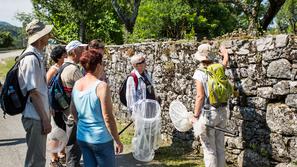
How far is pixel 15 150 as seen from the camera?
793cm

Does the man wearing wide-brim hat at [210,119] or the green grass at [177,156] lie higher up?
the man wearing wide-brim hat at [210,119]

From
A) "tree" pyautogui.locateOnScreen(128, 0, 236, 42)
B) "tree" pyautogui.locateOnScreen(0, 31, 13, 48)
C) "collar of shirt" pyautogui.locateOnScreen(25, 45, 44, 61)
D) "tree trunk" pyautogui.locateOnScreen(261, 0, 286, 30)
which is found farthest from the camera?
"tree" pyautogui.locateOnScreen(0, 31, 13, 48)

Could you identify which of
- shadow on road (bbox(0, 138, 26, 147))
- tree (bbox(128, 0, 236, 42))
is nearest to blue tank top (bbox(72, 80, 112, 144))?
shadow on road (bbox(0, 138, 26, 147))

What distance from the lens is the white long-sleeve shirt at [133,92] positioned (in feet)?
21.8

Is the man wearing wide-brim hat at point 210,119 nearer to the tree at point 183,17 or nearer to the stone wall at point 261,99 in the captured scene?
the stone wall at point 261,99

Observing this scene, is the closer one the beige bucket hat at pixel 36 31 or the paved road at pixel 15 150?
the beige bucket hat at pixel 36 31

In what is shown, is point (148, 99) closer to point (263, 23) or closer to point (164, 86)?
point (164, 86)

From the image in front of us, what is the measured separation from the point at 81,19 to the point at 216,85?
16659mm

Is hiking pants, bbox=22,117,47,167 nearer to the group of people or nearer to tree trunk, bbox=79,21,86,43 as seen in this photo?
the group of people

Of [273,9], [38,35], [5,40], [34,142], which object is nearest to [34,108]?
[34,142]

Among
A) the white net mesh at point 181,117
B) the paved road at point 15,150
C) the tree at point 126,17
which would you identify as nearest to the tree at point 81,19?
the tree at point 126,17

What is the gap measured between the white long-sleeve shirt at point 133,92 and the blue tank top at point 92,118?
2.31 m

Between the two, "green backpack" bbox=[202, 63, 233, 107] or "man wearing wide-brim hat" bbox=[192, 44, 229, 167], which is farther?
"man wearing wide-brim hat" bbox=[192, 44, 229, 167]

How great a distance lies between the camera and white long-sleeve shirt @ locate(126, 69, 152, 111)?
6.63 metres
